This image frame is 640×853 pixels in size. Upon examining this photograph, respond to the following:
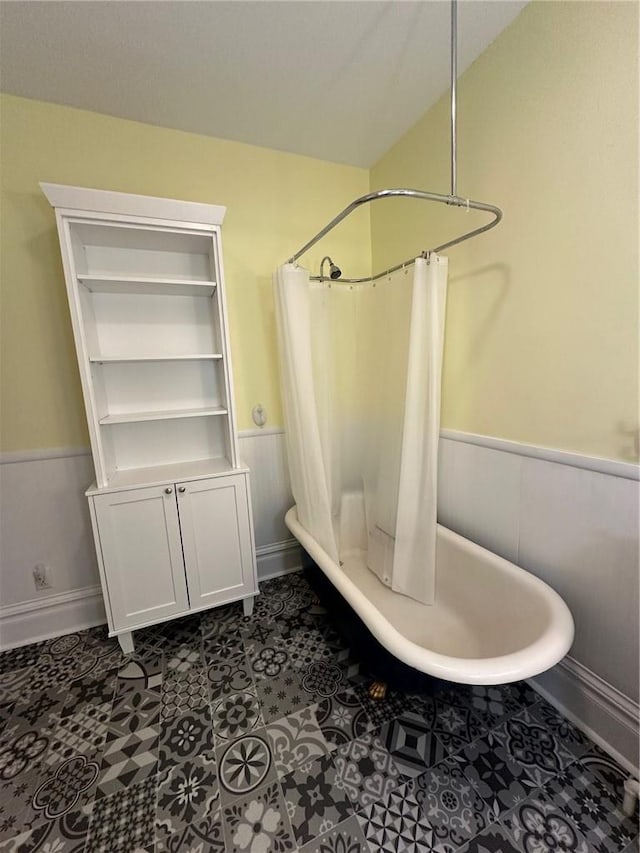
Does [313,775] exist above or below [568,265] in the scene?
below

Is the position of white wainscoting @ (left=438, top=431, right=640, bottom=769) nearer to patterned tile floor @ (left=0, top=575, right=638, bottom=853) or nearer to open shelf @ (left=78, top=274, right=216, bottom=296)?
patterned tile floor @ (left=0, top=575, right=638, bottom=853)

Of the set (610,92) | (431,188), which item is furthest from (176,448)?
(610,92)

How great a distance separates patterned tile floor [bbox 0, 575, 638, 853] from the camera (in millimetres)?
968

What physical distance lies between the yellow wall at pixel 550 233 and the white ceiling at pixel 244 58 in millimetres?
231

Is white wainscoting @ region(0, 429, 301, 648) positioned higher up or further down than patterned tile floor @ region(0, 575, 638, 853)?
higher up

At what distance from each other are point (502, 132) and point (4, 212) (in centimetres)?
211

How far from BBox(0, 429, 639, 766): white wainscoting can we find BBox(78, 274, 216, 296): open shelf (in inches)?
31.6

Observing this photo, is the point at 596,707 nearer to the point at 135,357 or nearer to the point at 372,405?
Result: the point at 372,405

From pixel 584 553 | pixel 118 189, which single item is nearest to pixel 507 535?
pixel 584 553

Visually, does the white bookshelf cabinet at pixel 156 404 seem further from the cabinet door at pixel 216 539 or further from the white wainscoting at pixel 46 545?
the white wainscoting at pixel 46 545

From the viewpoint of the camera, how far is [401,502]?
1610mm

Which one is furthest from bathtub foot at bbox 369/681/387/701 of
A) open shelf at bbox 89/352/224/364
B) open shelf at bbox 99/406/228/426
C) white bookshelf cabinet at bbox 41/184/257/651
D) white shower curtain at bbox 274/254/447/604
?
open shelf at bbox 89/352/224/364

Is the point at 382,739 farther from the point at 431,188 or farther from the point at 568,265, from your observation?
the point at 431,188

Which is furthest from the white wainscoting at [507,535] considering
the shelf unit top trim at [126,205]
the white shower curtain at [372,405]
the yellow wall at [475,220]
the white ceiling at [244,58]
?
the white ceiling at [244,58]
